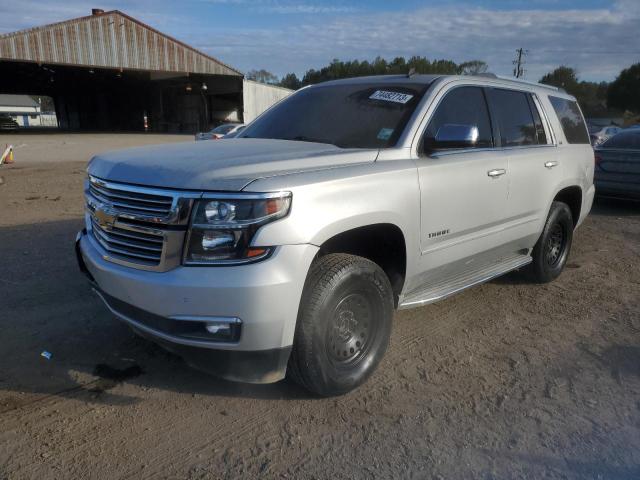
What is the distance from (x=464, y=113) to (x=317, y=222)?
196cm

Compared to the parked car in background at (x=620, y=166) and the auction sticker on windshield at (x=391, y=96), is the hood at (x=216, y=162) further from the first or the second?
the parked car in background at (x=620, y=166)

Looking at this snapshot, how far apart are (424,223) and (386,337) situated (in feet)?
2.62

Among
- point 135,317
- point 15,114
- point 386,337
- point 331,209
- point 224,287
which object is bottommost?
point 15,114

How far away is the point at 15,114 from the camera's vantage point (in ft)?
319

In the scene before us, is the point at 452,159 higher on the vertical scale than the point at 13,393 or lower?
higher

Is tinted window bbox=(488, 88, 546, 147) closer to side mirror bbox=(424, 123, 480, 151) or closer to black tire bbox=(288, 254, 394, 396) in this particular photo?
side mirror bbox=(424, 123, 480, 151)

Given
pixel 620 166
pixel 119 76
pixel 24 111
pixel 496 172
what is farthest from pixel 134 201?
pixel 24 111

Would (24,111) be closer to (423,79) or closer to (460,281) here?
(423,79)

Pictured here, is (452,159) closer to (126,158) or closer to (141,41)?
(126,158)

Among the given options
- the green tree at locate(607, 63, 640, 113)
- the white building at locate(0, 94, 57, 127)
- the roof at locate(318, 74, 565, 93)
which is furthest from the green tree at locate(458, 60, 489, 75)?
the white building at locate(0, 94, 57, 127)

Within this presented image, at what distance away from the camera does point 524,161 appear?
14.3 feet

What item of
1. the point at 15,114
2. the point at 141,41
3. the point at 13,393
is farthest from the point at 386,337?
the point at 15,114

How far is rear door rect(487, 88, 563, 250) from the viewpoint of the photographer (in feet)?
14.0

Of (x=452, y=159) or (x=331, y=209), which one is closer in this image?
(x=331, y=209)
